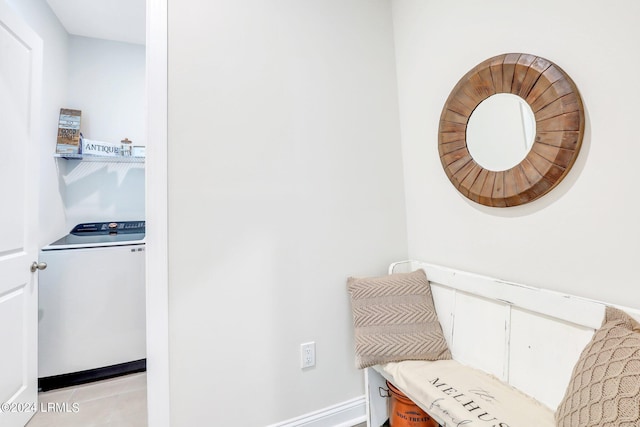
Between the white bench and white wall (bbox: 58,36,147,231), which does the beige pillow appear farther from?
white wall (bbox: 58,36,147,231)

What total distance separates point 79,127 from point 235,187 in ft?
6.64

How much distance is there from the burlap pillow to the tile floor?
2.01 metres

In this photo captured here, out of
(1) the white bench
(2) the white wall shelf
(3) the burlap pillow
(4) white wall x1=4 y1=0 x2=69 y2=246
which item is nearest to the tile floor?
(4) white wall x1=4 y1=0 x2=69 y2=246

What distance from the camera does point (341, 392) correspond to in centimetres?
147

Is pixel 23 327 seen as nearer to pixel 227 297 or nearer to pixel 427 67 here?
pixel 227 297

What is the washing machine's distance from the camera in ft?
6.12

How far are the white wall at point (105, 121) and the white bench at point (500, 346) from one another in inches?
102

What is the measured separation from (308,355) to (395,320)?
490 mm

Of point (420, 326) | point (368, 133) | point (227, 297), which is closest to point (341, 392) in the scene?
point (420, 326)

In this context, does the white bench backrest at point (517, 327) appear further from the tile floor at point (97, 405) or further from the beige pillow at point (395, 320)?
the tile floor at point (97, 405)

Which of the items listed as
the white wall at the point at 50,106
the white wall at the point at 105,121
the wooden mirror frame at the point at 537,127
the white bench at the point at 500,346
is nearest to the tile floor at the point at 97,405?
the white wall at the point at 50,106

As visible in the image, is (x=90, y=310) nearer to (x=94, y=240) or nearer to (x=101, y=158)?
(x=94, y=240)

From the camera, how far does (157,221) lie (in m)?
1.16

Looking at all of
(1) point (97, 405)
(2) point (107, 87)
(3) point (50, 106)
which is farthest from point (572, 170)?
(2) point (107, 87)
